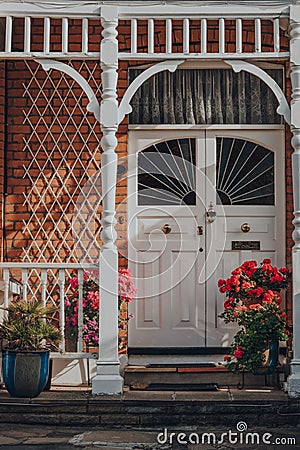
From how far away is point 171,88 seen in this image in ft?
23.2

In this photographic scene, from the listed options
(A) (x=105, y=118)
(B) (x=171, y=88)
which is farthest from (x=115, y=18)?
(B) (x=171, y=88)

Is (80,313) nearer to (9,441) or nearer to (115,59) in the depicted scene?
(9,441)

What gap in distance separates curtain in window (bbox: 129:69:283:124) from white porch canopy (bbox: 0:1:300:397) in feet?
3.98

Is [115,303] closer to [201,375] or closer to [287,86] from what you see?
[201,375]

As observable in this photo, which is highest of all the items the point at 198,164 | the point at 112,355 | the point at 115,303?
the point at 198,164

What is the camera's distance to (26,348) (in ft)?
18.0

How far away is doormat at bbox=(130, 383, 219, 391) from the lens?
5840mm

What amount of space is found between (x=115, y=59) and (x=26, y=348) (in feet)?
6.98

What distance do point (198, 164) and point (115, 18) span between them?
172cm

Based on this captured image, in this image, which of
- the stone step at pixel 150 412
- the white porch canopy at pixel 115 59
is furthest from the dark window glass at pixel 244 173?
the stone step at pixel 150 412

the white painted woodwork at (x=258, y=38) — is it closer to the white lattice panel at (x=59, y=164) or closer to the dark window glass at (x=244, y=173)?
the dark window glass at (x=244, y=173)

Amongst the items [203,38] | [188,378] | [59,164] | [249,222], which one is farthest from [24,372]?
[203,38]

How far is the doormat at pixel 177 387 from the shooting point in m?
5.84

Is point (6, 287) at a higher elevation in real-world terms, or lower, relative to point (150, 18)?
lower
